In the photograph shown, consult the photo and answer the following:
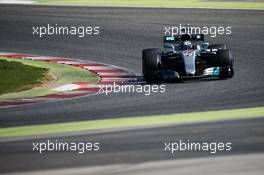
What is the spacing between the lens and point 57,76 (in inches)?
885

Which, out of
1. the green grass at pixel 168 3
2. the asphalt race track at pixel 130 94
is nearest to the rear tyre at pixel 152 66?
the asphalt race track at pixel 130 94

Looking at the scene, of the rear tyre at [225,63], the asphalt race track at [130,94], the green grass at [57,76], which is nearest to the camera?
the asphalt race track at [130,94]

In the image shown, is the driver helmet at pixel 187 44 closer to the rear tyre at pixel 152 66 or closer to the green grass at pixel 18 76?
the rear tyre at pixel 152 66

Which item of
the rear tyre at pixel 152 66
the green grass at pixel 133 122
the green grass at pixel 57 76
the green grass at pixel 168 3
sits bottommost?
the green grass at pixel 133 122

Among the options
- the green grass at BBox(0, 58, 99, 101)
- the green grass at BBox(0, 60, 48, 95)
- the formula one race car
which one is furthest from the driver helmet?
the green grass at BBox(0, 60, 48, 95)

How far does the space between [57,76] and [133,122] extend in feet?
19.7

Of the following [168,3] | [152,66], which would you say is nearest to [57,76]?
[152,66]

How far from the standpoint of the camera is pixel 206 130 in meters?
15.9

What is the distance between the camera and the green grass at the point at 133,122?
16.2m

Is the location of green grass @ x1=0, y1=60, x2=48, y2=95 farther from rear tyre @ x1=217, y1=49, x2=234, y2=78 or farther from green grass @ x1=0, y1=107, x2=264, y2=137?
green grass @ x1=0, y1=107, x2=264, y2=137

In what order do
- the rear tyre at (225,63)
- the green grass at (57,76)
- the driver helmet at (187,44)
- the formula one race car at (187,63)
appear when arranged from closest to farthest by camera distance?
1. the green grass at (57,76)
2. the formula one race car at (187,63)
3. the rear tyre at (225,63)
4. the driver helmet at (187,44)

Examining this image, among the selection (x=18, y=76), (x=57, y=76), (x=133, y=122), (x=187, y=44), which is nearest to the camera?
(x=133, y=122)

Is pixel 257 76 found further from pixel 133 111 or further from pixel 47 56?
pixel 47 56

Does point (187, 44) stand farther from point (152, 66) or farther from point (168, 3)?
point (168, 3)
